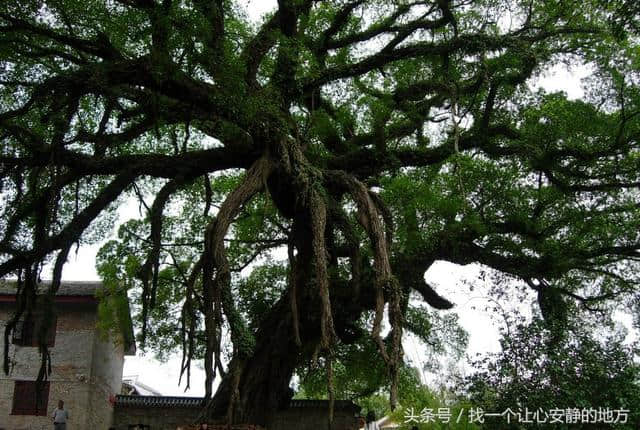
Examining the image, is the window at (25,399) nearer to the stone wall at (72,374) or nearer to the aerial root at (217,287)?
the stone wall at (72,374)

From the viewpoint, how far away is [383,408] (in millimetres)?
26562

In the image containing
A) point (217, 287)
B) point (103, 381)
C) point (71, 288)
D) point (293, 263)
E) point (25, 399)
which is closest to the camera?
point (217, 287)

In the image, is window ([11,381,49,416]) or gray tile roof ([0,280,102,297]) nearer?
window ([11,381,49,416])

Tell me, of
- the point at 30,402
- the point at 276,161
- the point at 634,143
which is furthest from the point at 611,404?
the point at 30,402

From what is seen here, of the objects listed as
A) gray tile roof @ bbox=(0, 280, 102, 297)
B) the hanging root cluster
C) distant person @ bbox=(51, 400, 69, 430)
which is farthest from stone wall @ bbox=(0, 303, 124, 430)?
the hanging root cluster

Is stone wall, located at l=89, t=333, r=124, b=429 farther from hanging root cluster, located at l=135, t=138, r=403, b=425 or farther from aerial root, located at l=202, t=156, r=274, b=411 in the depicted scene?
aerial root, located at l=202, t=156, r=274, b=411

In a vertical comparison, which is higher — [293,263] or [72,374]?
[293,263]

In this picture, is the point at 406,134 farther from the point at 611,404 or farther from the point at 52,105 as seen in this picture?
the point at 52,105

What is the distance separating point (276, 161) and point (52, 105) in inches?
115

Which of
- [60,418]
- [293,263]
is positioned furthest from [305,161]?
[60,418]

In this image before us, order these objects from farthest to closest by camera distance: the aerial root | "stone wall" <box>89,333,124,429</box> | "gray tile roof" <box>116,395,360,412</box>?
1. "stone wall" <box>89,333,124,429</box>
2. "gray tile roof" <box>116,395,360,412</box>
3. the aerial root

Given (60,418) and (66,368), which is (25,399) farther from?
(60,418)

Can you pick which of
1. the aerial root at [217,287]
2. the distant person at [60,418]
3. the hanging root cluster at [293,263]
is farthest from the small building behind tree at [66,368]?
the aerial root at [217,287]

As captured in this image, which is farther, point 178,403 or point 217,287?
point 178,403
